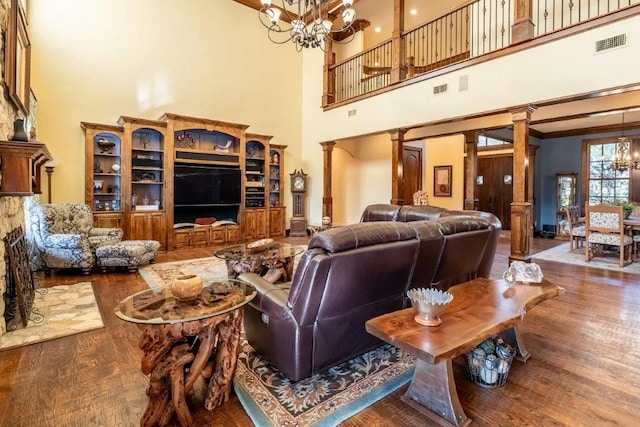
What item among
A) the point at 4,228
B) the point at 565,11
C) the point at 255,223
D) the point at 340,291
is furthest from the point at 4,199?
the point at 565,11

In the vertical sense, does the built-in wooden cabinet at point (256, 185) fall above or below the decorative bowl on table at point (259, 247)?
above

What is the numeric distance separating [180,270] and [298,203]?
425 cm

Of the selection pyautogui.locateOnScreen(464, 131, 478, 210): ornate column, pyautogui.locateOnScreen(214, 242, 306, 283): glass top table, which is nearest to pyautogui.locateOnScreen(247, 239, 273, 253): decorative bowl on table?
pyautogui.locateOnScreen(214, 242, 306, 283): glass top table

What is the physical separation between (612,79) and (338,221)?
21.1ft

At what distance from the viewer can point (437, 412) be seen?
1741 millimetres

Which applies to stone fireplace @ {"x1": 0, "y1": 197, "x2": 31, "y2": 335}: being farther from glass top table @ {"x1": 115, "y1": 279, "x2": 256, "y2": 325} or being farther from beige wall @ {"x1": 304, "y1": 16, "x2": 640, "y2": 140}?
beige wall @ {"x1": 304, "y1": 16, "x2": 640, "y2": 140}

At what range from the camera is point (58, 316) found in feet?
10.3

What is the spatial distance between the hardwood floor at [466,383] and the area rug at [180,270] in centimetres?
121

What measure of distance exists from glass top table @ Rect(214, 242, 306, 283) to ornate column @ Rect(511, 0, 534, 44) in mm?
4464

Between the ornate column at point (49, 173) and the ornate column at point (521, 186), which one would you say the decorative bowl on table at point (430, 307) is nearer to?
the ornate column at point (521, 186)

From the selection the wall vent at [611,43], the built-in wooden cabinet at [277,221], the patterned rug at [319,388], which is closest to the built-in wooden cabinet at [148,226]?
the built-in wooden cabinet at [277,221]

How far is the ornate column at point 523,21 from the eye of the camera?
4.73 metres

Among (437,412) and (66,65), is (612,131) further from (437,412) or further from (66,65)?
(66,65)

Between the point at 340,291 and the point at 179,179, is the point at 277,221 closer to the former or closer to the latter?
the point at 179,179
